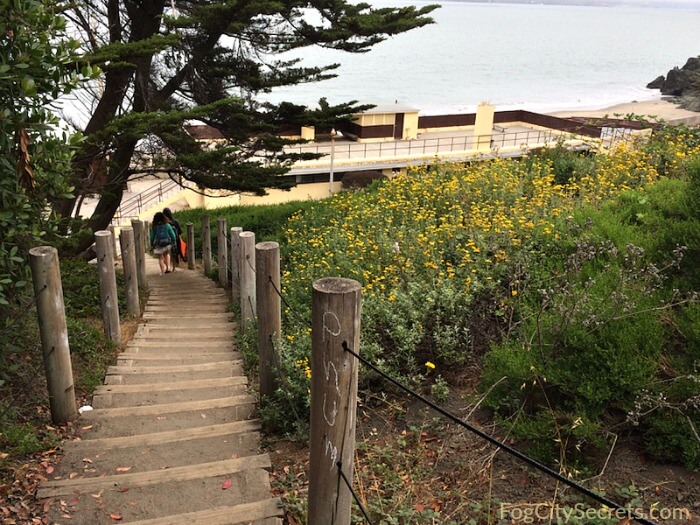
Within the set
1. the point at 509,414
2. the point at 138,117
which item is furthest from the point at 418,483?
the point at 138,117

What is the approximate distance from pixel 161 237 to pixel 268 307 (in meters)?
7.70

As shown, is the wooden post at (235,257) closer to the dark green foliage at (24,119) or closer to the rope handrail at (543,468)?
the dark green foliage at (24,119)

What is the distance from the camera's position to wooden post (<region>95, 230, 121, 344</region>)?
20.4 feet

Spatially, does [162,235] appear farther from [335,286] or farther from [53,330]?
[335,286]

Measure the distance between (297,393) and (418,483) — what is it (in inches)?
50.5

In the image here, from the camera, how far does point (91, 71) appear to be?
14.8 ft

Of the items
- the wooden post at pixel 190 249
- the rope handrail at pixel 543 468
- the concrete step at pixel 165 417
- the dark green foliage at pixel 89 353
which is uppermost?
the rope handrail at pixel 543 468

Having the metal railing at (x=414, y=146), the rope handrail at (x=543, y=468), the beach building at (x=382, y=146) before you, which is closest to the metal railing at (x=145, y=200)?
the beach building at (x=382, y=146)

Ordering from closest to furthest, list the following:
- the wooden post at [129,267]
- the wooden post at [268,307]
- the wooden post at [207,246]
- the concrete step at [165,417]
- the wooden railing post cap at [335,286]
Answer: the wooden railing post cap at [335,286] < the wooden post at [268,307] < the concrete step at [165,417] < the wooden post at [129,267] < the wooden post at [207,246]

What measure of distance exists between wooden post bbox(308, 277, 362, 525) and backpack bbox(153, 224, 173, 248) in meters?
9.65

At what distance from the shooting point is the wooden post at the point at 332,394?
228 cm
